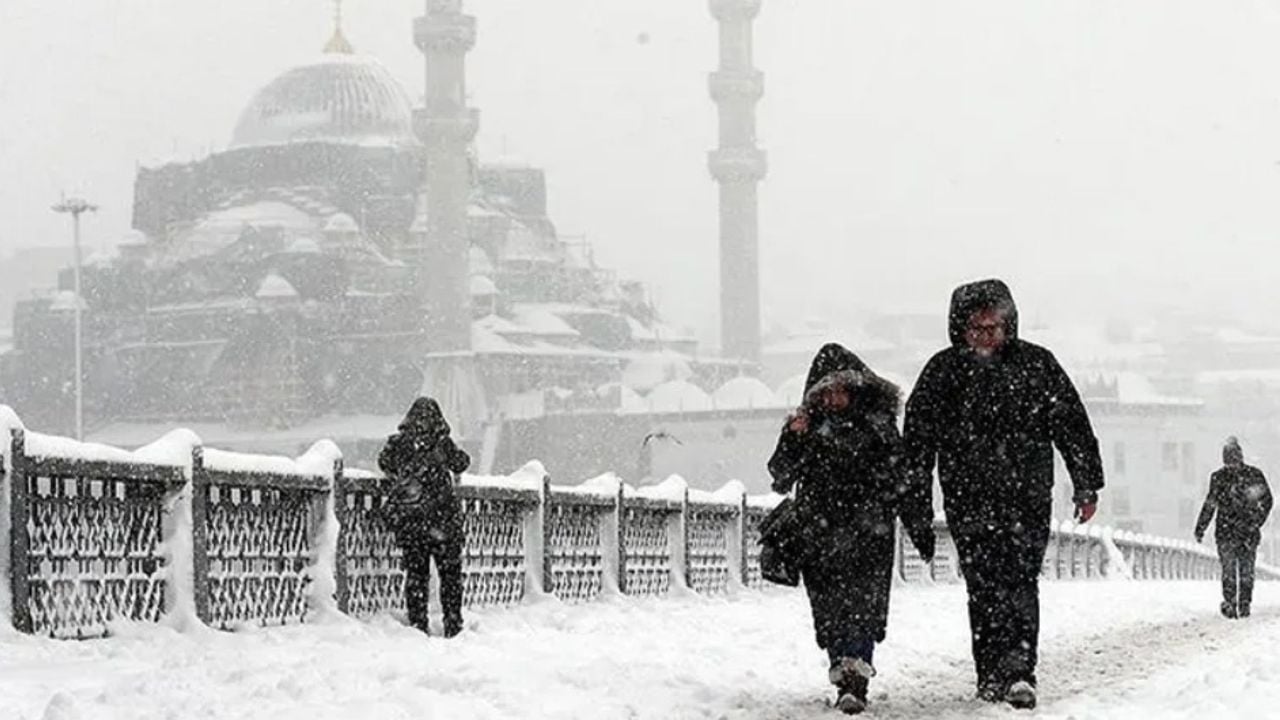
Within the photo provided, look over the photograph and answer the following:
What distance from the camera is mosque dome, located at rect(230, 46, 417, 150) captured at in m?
94.8

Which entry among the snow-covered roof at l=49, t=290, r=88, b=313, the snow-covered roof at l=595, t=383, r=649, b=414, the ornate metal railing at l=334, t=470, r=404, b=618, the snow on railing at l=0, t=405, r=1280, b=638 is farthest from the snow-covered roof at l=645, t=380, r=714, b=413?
the ornate metal railing at l=334, t=470, r=404, b=618

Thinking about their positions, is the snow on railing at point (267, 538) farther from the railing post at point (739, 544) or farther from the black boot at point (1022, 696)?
the black boot at point (1022, 696)

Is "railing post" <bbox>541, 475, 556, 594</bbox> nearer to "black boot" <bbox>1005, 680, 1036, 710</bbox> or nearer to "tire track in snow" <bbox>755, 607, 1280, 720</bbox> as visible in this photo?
"tire track in snow" <bbox>755, 607, 1280, 720</bbox>

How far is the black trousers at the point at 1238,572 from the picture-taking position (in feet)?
45.5

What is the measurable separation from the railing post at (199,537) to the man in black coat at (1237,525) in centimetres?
764

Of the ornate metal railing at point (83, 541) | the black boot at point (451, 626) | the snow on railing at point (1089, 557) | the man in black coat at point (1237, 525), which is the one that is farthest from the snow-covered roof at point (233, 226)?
the ornate metal railing at point (83, 541)

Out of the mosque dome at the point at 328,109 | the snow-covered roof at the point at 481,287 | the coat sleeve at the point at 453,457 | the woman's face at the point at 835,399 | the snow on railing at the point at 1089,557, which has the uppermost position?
the mosque dome at the point at 328,109

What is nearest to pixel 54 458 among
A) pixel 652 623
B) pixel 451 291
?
pixel 652 623

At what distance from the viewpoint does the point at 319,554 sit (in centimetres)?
968

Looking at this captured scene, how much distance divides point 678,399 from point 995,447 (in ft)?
248

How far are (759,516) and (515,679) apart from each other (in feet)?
30.8

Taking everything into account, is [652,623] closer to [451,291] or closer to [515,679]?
[515,679]

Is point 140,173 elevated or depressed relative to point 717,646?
elevated

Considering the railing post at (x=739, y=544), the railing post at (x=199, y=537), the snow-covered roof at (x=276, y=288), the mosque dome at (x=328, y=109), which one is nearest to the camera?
the railing post at (x=199, y=537)
